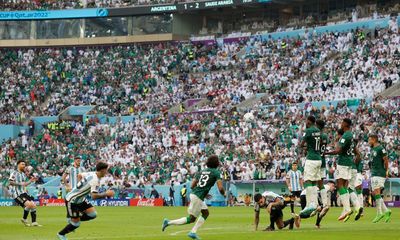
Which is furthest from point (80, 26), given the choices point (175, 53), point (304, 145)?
point (304, 145)

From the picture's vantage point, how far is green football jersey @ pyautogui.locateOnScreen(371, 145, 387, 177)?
91.6ft

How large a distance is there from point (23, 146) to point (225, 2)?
2128 cm

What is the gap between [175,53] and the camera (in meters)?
80.8

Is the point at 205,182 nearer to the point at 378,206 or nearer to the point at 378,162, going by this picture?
the point at 378,206

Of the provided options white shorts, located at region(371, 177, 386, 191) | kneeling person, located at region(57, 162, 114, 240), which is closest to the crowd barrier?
white shorts, located at region(371, 177, 386, 191)

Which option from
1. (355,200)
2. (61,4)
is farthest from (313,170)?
(61,4)

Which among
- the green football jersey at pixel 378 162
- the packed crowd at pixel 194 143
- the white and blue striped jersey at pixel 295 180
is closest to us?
the green football jersey at pixel 378 162

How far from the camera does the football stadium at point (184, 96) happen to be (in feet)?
182

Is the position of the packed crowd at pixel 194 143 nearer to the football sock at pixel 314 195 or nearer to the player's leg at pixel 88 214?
the football sock at pixel 314 195

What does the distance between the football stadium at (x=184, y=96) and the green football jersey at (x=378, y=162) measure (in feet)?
14.1

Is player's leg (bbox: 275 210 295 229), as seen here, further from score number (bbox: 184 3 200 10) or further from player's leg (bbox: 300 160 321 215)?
score number (bbox: 184 3 200 10)

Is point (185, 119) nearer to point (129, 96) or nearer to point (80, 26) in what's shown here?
point (129, 96)

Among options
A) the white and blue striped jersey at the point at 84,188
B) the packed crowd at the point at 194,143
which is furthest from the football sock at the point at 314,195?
the packed crowd at the point at 194,143

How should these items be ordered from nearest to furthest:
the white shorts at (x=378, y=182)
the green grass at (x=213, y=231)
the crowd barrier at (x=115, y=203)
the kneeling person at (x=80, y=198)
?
the kneeling person at (x=80, y=198)
the green grass at (x=213, y=231)
the white shorts at (x=378, y=182)
the crowd barrier at (x=115, y=203)
